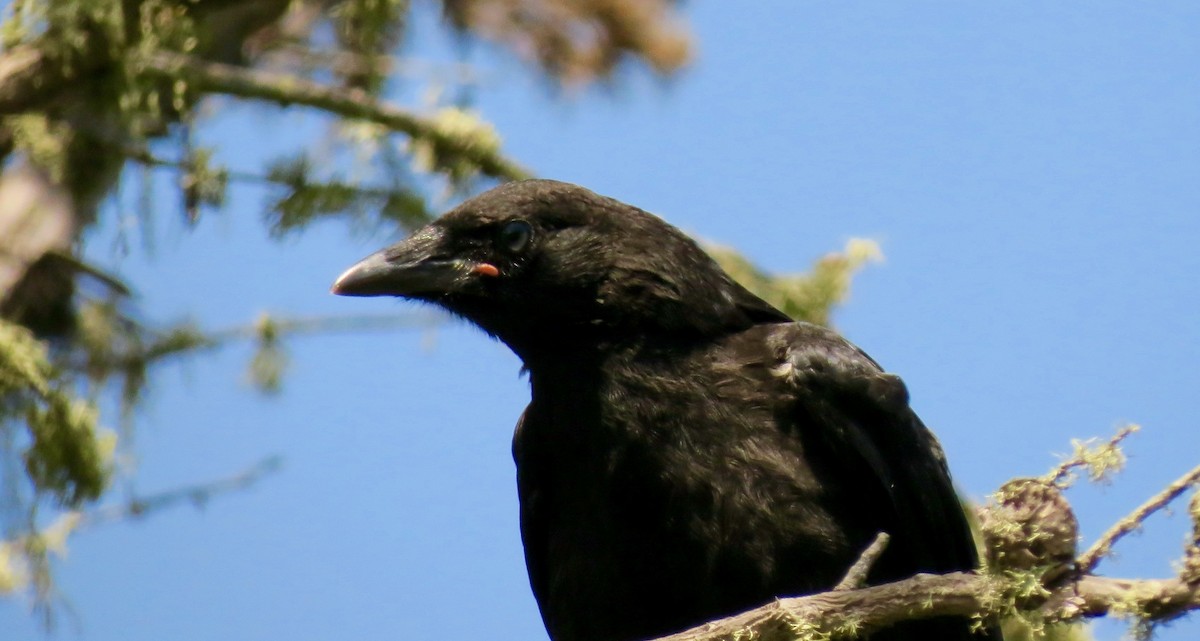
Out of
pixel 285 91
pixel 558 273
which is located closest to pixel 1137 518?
pixel 558 273

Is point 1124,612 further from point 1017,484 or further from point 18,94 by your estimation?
point 18,94

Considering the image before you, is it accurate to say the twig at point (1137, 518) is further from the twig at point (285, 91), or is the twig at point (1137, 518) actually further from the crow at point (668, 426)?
the twig at point (285, 91)

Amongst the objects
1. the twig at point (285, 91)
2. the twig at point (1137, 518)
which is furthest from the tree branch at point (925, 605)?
the twig at point (285, 91)

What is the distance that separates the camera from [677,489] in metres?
4.03

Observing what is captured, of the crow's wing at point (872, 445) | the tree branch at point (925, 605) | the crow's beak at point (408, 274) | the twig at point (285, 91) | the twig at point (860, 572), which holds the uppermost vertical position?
the twig at point (285, 91)

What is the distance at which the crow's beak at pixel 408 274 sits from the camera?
441 centimetres

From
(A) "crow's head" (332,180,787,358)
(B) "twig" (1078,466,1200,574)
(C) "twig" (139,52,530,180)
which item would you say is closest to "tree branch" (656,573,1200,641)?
(B) "twig" (1078,466,1200,574)

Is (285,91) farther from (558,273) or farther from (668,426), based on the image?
(668,426)

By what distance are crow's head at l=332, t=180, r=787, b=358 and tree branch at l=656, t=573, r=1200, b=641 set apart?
53.8 inches

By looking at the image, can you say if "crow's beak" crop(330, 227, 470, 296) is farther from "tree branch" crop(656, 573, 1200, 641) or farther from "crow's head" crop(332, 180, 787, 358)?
"tree branch" crop(656, 573, 1200, 641)

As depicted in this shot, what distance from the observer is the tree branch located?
287 cm

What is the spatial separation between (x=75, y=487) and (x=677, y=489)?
3360 mm

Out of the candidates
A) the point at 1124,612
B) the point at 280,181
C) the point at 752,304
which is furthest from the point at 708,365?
the point at 280,181

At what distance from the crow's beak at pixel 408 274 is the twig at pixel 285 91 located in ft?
6.11
